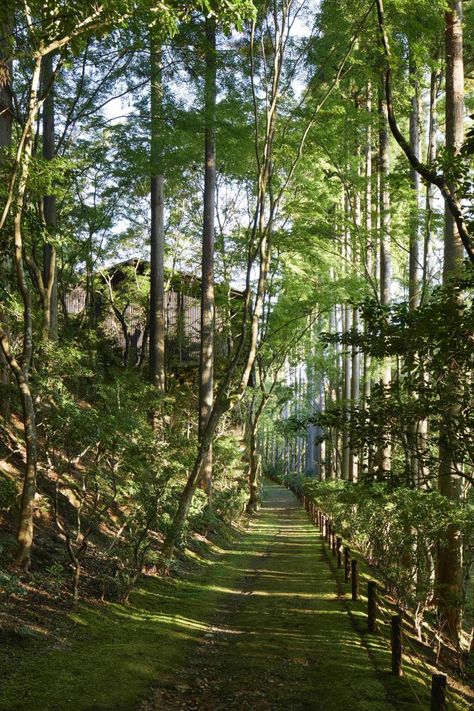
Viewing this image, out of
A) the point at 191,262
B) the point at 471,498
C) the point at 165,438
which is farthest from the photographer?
the point at 191,262

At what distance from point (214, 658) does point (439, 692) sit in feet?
11.7

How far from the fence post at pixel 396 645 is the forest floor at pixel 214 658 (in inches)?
5.1

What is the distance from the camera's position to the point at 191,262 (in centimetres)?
2867

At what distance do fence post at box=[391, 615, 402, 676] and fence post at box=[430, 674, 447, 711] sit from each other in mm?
1701

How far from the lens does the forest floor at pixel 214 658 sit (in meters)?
5.85

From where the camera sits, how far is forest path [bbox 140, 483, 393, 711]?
6137 mm

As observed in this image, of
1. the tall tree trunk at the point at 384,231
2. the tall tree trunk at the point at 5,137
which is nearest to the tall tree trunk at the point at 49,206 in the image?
the tall tree trunk at the point at 5,137

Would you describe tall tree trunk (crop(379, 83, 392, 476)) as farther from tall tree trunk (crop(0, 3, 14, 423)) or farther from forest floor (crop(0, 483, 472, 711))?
tall tree trunk (crop(0, 3, 14, 423))

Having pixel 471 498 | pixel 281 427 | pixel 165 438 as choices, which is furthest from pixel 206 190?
pixel 281 427

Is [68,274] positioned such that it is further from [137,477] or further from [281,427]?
[281,427]

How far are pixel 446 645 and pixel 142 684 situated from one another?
558 centimetres

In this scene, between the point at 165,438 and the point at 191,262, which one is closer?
the point at 165,438

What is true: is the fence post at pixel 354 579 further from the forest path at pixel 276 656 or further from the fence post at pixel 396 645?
the fence post at pixel 396 645

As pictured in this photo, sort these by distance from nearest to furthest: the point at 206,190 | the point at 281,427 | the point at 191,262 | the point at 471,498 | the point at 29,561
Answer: the point at 29,561 < the point at 471,498 < the point at 206,190 < the point at 191,262 < the point at 281,427
